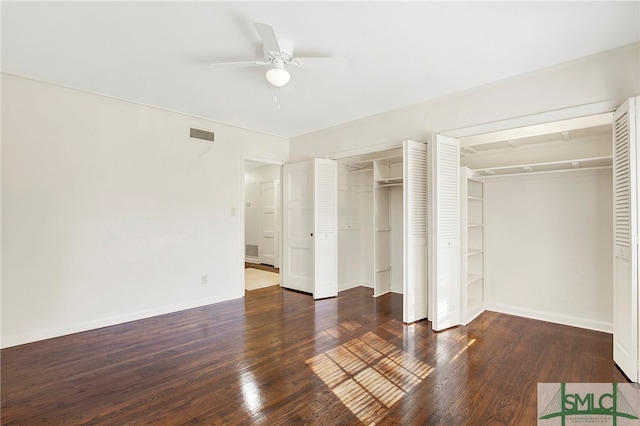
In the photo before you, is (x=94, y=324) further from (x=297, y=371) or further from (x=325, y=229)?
(x=325, y=229)

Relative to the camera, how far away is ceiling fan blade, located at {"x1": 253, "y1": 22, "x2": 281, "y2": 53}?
2.06 m

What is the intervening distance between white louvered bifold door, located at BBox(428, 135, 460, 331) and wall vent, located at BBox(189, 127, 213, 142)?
315cm

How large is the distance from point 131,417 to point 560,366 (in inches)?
132

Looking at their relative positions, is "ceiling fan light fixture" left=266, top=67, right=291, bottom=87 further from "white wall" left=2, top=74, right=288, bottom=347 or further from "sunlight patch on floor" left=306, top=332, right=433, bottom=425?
"sunlight patch on floor" left=306, top=332, right=433, bottom=425

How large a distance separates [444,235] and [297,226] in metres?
2.59

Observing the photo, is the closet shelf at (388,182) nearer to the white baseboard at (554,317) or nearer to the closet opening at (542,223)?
the closet opening at (542,223)

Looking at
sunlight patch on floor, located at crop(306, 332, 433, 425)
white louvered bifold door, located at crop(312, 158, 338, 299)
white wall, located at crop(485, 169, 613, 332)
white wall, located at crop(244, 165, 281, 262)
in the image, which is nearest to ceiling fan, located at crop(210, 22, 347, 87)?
white louvered bifold door, located at crop(312, 158, 338, 299)

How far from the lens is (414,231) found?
3.67 m

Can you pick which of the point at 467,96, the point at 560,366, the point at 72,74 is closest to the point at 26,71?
the point at 72,74

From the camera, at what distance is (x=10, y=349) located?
2938mm

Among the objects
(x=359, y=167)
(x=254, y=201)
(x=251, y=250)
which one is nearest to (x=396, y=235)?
(x=359, y=167)

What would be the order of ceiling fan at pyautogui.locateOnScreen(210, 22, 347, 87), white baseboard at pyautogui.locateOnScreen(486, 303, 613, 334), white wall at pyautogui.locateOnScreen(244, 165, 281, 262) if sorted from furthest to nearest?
1. white wall at pyautogui.locateOnScreen(244, 165, 281, 262)
2. white baseboard at pyautogui.locateOnScreen(486, 303, 613, 334)
3. ceiling fan at pyautogui.locateOnScreen(210, 22, 347, 87)

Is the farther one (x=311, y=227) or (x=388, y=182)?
(x=311, y=227)

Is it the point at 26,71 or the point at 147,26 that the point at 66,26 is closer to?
the point at 147,26
